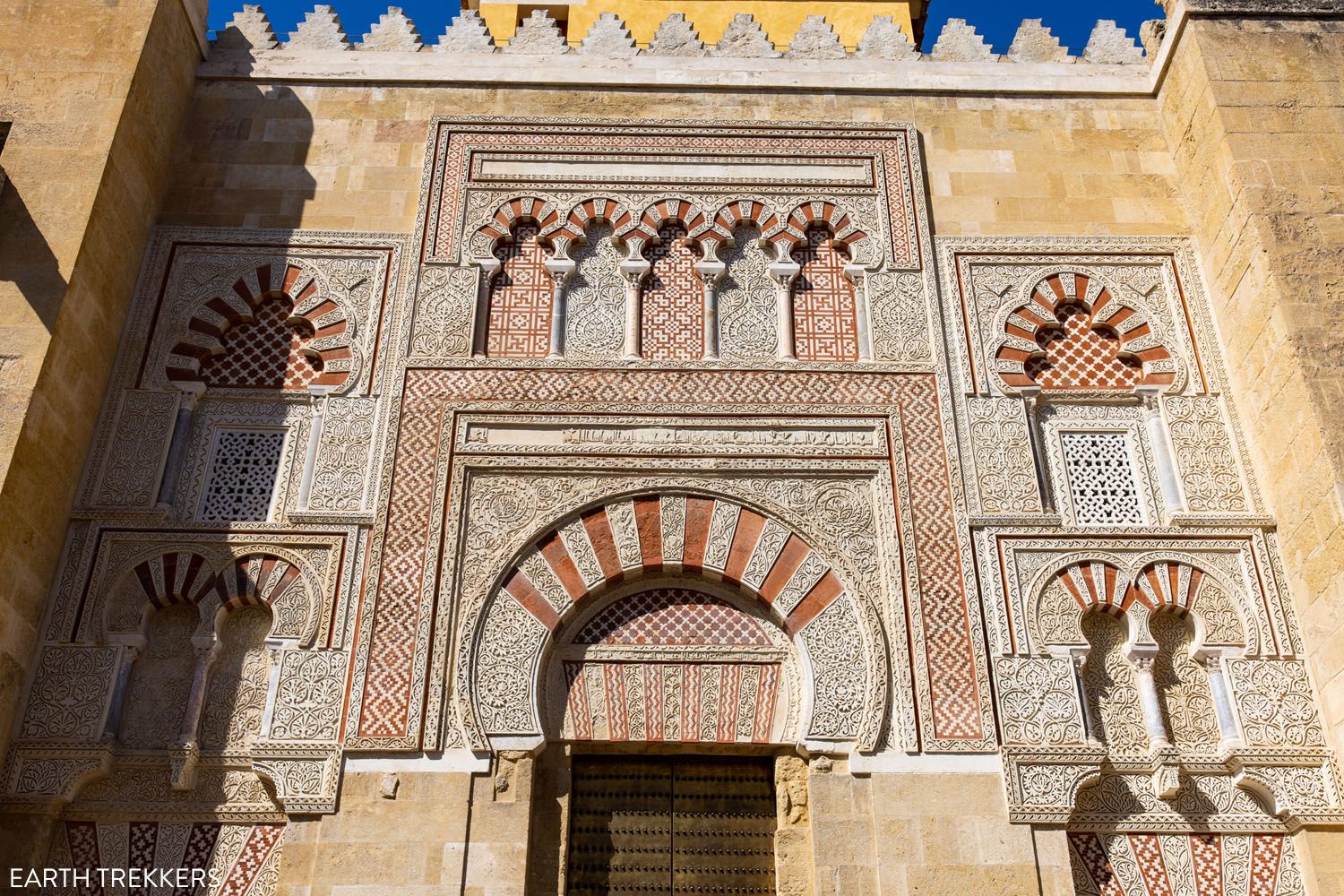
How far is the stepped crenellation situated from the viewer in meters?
6.44

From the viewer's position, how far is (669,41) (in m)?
6.46

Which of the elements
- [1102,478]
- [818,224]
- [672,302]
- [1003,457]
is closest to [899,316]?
[818,224]

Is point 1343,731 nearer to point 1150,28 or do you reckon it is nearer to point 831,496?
point 831,496

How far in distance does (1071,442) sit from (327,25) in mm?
4344

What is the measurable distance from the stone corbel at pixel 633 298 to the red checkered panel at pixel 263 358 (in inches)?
55.3

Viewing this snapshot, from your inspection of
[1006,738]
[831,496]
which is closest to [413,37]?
[831,496]

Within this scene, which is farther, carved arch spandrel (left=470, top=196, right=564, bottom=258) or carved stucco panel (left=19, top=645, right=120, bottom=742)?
carved arch spandrel (left=470, top=196, right=564, bottom=258)

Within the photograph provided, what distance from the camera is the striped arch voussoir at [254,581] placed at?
4.88 metres

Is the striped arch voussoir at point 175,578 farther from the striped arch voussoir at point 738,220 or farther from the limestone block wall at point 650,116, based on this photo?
the striped arch voussoir at point 738,220

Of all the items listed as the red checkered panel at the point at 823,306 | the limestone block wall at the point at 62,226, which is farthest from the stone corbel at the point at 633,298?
the limestone block wall at the point at 62,226

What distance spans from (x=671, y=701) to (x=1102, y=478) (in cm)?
213

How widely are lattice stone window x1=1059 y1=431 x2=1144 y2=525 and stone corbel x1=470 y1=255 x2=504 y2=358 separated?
104 inches

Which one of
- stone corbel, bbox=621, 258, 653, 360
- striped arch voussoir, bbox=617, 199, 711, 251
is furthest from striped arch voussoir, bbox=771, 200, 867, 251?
stone corbel, bbox=621, 258, 653, 360

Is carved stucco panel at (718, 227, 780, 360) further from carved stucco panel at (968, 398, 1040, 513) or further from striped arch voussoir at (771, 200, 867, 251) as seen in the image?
carved stucco panel at (968, 398, 1040, 513)
